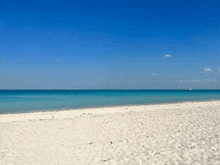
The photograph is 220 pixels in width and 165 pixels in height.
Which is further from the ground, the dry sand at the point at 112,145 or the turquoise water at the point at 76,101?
the dry sand at the point at 112,145

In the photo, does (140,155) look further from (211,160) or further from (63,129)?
(63,129)

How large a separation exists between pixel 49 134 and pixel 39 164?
11.5 feet

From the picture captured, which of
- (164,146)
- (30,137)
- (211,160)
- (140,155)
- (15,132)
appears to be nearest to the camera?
(211,160)

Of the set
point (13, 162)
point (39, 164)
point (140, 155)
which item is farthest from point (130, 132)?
point (13, 162)

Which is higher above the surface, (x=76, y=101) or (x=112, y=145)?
(x=112, y=145)

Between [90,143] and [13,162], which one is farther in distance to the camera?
[90,143]

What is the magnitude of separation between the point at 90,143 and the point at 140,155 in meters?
2.49

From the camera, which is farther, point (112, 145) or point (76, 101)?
point (76, 101)

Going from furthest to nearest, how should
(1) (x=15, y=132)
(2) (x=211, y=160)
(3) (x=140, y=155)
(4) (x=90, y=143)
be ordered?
(1) (x=15, y=132) < (4) (x=90, y=143) < (3) (x=140, y=155) < (2) (x=211, y=160)

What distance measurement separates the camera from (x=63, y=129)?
1029cm

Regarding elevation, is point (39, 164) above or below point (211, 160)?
below

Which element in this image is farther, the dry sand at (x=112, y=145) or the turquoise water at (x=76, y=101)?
the turquoise water at (x=76, y=101)

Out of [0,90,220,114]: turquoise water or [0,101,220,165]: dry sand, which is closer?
[0,101,220,165]: dry sand

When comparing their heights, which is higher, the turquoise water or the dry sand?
the dry sand
